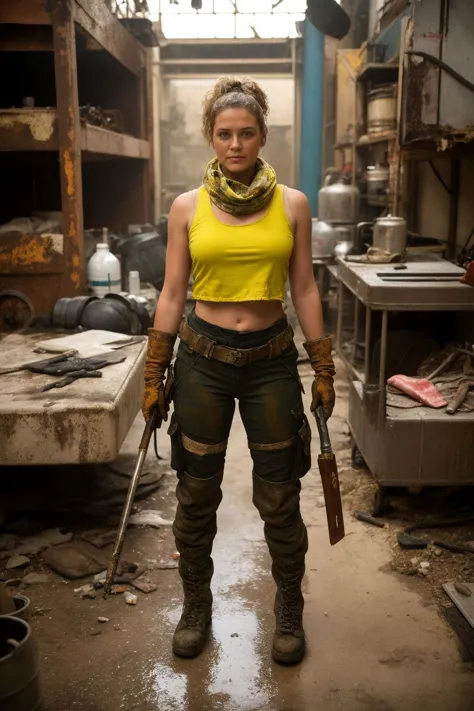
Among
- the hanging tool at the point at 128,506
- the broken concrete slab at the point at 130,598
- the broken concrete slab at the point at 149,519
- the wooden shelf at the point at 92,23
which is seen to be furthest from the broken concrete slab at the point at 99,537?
the wooden shelf at the point at 92,23

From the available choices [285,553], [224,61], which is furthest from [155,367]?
[224,61]

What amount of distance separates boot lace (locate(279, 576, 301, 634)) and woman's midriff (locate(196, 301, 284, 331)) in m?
0.99

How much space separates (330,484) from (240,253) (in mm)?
912

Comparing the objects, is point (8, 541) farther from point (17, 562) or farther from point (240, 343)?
point (240, 343)

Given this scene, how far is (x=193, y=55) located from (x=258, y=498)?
430 inches

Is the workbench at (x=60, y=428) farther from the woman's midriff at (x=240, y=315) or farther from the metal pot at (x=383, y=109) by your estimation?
the metal pot at (x=383, y=109)

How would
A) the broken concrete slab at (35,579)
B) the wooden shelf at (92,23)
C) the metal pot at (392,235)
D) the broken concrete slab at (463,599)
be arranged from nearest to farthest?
1. the broken concrete slab at (463,599)
2. the broken concrete slab at (35,579)
3. the wooden shelf at (92,23)
4. the metal pot at (392,235)

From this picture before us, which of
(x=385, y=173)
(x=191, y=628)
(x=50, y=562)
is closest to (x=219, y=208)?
(x=191, y=628)

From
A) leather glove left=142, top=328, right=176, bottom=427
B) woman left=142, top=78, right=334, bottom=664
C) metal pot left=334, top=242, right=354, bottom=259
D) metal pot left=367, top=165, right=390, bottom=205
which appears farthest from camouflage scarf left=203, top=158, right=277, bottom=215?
metal pot left=367, top=165, right=390, bottom=205

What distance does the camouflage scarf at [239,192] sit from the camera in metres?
2.55

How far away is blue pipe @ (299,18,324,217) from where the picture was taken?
11102mm

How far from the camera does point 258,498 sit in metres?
2.79

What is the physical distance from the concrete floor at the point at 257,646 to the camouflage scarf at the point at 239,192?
169cm

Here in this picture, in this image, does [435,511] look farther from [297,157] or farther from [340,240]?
[297,157]
